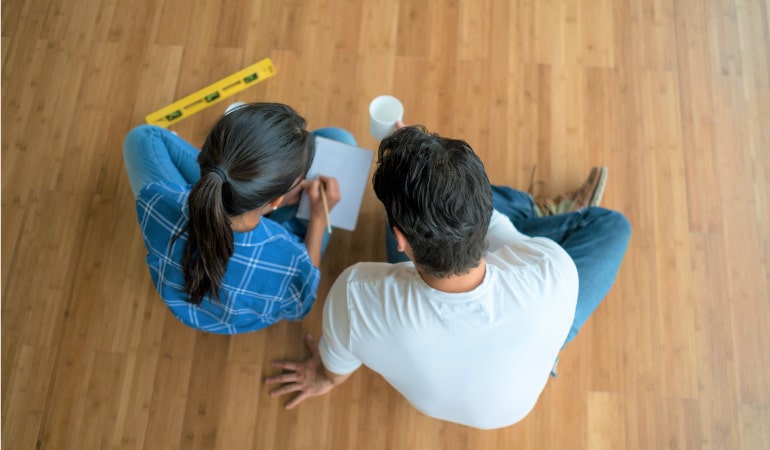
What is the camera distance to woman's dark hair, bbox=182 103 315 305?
2.70 feet

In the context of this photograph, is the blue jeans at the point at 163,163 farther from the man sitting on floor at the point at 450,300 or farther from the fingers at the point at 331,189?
the man sitting on floor at the point at 450,300

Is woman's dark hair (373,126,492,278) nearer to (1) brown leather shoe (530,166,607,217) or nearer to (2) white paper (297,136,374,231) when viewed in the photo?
(2) white paper (297,136,374,231)

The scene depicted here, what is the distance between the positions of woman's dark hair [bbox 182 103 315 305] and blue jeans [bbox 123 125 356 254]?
1.24 feet

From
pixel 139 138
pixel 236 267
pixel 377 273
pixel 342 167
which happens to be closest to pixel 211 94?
pixel 139 138

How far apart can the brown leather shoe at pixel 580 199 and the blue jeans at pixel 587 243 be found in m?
0.12

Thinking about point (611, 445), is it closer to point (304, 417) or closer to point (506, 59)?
point (304, 417)

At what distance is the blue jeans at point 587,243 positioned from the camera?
4.00ft

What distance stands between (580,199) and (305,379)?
0.86 metres

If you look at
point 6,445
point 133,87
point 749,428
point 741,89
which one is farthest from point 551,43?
point 6,445

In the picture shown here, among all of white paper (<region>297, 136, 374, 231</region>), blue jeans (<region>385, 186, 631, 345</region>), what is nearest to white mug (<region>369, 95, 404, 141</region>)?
white paper (<region>297, 136, 374, 231</region>)

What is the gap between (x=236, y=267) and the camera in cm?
100

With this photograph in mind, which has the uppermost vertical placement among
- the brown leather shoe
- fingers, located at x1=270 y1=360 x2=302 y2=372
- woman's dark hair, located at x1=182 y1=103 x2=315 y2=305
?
woman's dark hair, located at x1=182 y1=103 x2=315 y2=305

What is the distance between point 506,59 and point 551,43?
149 millimetres

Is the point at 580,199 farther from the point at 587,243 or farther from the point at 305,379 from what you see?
the point at 305,379
